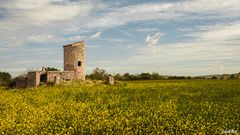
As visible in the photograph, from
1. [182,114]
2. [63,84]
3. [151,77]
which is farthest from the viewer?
[151,77]

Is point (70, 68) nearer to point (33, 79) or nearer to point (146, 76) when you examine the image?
point (33, 79)

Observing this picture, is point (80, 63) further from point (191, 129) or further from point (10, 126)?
point (191, 129)

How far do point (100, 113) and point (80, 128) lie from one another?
3505 millimetres

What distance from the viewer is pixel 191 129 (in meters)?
13.4

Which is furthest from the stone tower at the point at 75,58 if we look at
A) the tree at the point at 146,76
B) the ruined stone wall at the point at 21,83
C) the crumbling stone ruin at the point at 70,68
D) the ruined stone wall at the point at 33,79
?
the tree at the point at 146,76

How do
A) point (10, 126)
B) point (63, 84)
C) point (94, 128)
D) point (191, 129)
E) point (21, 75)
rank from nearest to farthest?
1. point (191, 129)
2. point (94, 128)
3. point (10, 126)
4. point (63, 84)
5. point (21, 75)

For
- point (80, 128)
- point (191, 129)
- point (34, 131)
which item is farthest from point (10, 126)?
point (191, 129)

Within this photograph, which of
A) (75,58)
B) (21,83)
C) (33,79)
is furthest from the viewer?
(75,58)

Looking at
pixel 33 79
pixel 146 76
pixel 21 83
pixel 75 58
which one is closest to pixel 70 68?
pixel 75 58

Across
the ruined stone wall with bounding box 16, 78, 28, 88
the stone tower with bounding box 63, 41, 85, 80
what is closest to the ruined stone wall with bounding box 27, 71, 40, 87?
the ruined stone wall with bounding box 16, 78, 28, 88

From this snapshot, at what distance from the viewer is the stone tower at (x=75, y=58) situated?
172ft

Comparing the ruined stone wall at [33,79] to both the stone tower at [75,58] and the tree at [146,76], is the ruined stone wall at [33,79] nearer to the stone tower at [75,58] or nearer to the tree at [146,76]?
the stone tower at [75,58]

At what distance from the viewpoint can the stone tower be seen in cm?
5253

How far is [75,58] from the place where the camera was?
5259 centimetres
